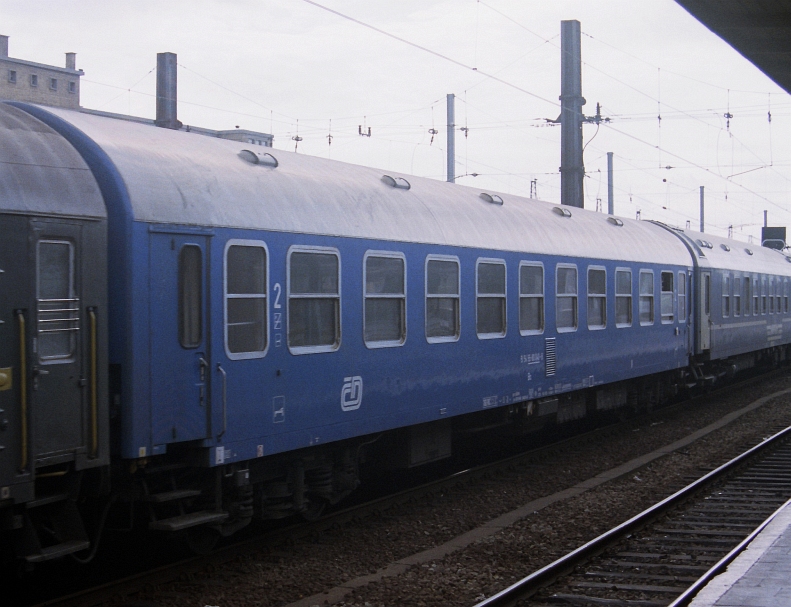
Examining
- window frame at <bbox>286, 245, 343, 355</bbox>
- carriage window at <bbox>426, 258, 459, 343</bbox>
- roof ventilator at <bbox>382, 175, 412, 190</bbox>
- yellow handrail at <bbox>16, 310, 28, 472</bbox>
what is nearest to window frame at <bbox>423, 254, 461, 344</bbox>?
carriage window at <bbox>426, 258, 459, 343</bbox>

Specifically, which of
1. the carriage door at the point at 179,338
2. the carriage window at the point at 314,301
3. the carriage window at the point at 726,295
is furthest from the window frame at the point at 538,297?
the carriage window at the point at 726,295

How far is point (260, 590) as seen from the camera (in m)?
7.79

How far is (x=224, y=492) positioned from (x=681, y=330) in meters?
13.4

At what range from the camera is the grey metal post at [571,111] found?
78.2 feet

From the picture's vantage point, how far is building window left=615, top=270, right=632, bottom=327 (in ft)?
55.0

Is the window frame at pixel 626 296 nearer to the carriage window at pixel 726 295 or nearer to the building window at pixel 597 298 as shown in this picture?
the building window at pixel 597 298

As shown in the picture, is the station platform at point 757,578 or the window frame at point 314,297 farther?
the window frame at point 314,297

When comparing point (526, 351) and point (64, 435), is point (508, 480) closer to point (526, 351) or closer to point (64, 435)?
point (526, 351)

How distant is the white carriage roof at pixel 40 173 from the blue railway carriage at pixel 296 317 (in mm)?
230

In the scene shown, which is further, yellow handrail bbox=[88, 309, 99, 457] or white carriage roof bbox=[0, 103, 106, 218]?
yellow handrail bbox=[88, 309, 99, 457]

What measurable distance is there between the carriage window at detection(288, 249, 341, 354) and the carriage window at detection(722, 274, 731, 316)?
15495mm

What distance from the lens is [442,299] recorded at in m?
11.5

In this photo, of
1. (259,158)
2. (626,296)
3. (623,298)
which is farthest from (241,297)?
(626,296)

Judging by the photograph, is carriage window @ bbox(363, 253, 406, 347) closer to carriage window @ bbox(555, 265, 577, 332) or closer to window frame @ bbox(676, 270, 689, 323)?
carriage window @ bbox(555, 265, 577, 332)
